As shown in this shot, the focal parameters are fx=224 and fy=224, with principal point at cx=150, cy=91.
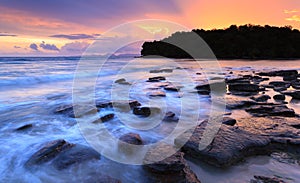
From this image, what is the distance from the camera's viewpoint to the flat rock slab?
2.45 meters

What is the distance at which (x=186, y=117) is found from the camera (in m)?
4.33

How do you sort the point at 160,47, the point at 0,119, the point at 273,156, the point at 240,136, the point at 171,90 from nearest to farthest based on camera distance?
the point at 273,156 < the point at 240,136 < the point at 0,119 < the point at 171,90 < the point at 160,47

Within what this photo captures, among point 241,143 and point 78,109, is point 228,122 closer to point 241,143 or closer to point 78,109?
point 241,143

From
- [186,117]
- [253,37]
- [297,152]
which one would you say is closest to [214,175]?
[297,152]

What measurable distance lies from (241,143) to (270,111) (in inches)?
81.2

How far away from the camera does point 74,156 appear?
2639 millimetres

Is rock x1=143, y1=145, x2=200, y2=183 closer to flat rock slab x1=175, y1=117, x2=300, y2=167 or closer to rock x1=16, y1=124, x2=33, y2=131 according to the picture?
flat rock slab x1=175, y1=117, x2=300, y2=167

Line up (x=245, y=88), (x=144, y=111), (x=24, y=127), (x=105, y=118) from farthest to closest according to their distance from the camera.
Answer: (x=245, y=88)
(x=144, y=111)
(x=105, y=118)
(x=24, y=127)

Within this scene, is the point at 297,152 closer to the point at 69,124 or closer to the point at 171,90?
the point at 69,124

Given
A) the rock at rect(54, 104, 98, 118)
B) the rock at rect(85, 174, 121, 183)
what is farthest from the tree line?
the rock at rect(85, 174, 121, 183)

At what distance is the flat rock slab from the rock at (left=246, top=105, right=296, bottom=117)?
0.75m

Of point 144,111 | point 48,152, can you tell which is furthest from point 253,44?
point 48,152

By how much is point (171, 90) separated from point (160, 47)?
6586cm

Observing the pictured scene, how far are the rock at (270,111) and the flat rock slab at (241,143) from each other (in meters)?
0.75
